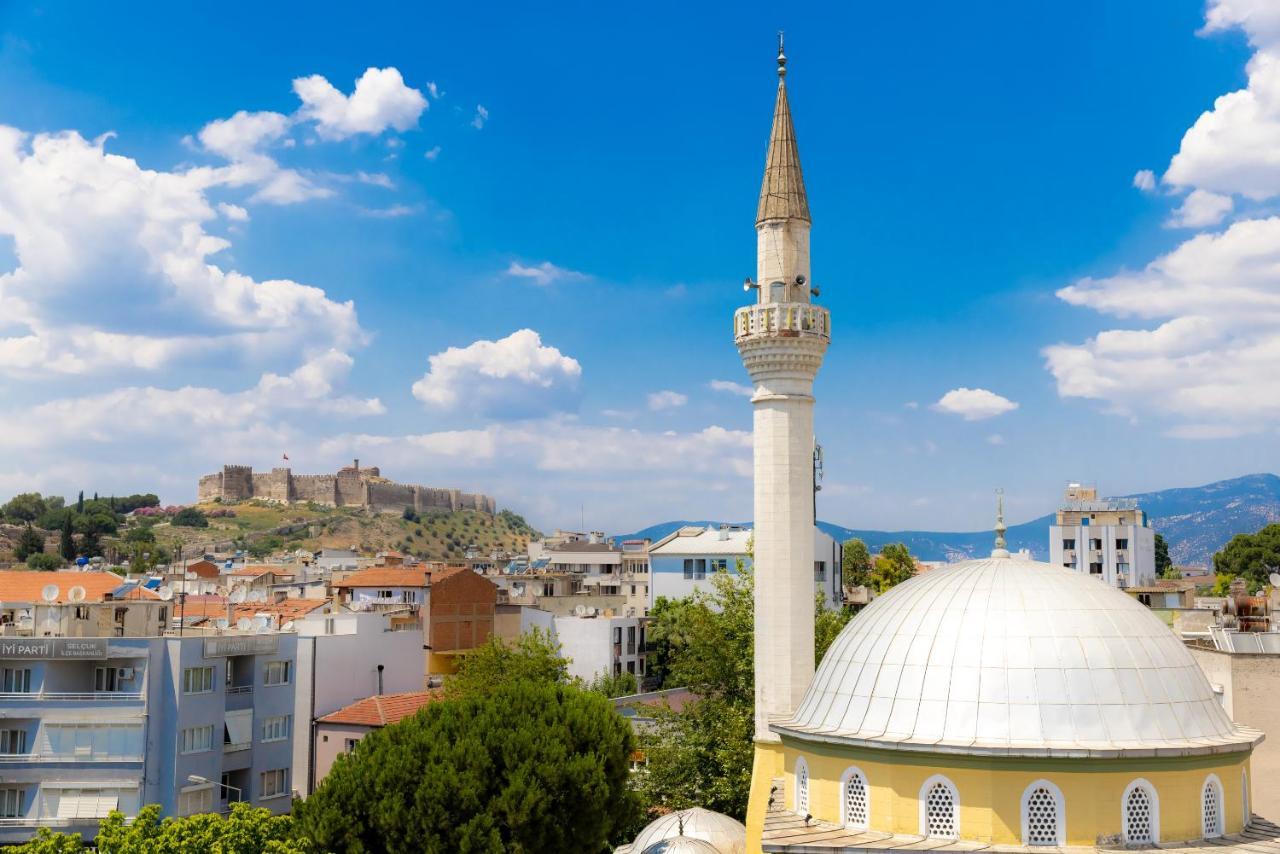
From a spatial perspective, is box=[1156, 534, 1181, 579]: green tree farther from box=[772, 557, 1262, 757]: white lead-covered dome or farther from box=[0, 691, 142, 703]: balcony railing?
box=[772, 557, 1262, 757]: white lead-covered dome

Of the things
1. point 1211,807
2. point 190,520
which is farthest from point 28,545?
point 1211,807

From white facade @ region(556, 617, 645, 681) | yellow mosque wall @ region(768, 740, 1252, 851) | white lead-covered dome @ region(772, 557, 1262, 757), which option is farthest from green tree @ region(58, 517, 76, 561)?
yellow mosque wall @ region(768, 740, 1252, 851)

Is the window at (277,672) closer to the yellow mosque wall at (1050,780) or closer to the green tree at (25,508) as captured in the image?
the yellow mosque wall at (1050,780)

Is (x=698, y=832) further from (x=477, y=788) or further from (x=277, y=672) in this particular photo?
(x=277, y=672)

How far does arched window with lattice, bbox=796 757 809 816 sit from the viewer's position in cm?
2362

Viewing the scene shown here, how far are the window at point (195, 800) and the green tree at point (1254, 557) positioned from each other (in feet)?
269

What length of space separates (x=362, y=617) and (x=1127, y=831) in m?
37.6

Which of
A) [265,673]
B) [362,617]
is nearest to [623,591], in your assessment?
[362,617]

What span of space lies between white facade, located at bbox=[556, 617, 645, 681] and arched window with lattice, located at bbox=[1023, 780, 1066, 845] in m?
46.8

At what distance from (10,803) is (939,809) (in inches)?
1210

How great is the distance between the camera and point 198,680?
138ft

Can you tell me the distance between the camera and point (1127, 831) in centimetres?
2109

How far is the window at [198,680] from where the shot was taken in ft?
136

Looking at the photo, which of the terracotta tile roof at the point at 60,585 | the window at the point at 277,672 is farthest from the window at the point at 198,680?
the terracotta tile roof at the point at 60,585
